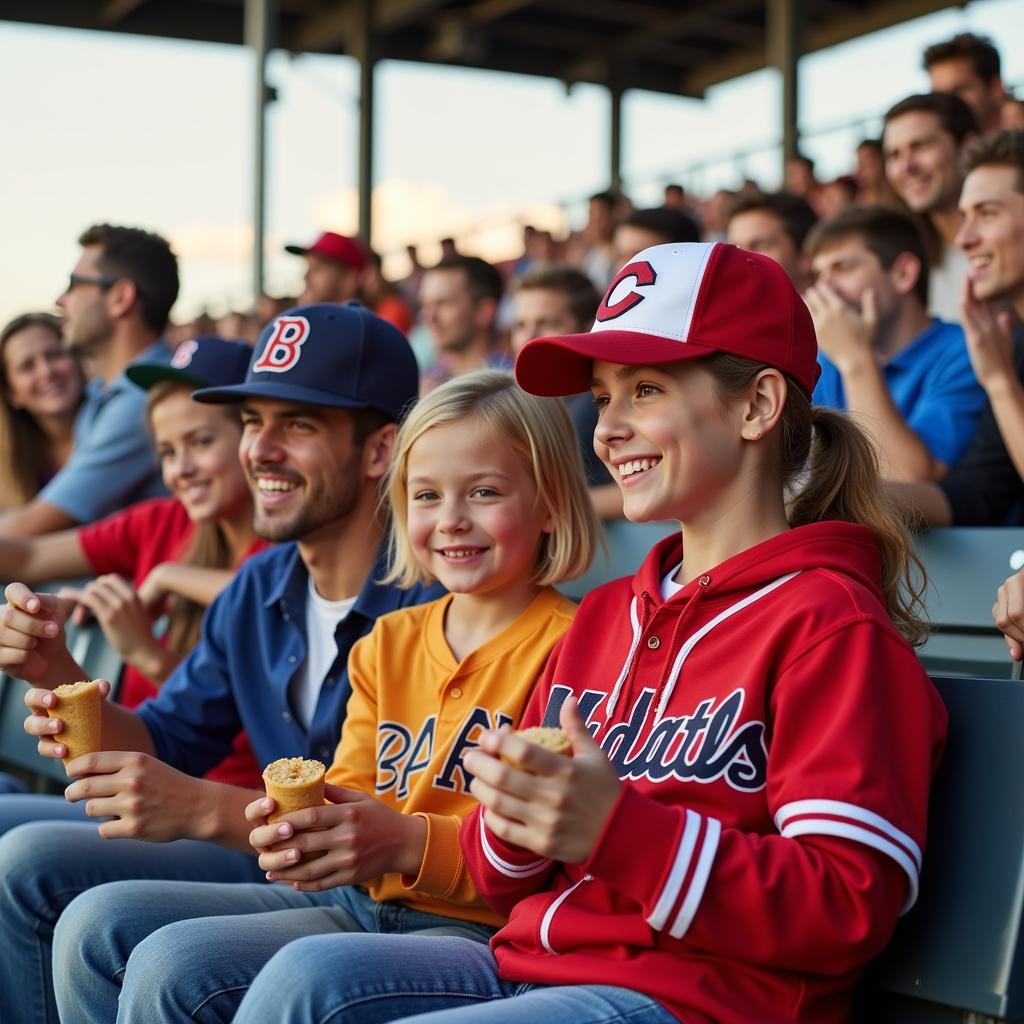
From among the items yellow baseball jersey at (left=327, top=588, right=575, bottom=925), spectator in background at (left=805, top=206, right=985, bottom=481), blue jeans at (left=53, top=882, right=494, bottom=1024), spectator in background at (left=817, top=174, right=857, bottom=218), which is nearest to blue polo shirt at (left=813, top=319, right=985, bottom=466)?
spectator in background at (left=805, top=206, right=985, bottom=481)

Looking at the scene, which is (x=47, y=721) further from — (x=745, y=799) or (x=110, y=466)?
(x=110, y=466)

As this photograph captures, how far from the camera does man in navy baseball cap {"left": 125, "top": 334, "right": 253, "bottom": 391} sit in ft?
11.5

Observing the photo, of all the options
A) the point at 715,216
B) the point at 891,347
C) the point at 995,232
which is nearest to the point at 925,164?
the point at 891,347

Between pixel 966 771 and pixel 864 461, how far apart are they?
1.60ft

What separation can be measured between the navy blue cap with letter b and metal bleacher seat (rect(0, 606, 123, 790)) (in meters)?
1.09

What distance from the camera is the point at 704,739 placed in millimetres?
1739

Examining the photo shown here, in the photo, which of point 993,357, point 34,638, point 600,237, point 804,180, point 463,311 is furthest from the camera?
point 600,237

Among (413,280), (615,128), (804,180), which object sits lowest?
(413,280)

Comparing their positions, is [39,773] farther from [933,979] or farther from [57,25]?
[57,25]

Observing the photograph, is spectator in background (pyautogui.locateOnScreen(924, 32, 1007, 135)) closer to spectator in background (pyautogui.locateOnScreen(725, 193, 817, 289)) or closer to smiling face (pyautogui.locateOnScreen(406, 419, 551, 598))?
spectator in background (pyautogui.locateOnScreen(725, 193, 817, 289))

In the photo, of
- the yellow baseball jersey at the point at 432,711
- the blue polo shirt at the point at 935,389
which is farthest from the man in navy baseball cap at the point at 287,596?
the blue polo shirt at the point at 935,389

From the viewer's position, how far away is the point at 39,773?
13.1ft

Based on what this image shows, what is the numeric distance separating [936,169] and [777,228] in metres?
0.60

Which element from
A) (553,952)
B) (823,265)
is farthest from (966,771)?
(823,265)
